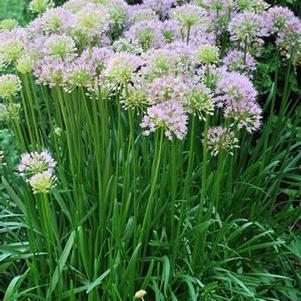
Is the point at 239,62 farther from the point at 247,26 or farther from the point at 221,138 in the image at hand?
the point at 221,138

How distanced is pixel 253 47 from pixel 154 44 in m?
0.71

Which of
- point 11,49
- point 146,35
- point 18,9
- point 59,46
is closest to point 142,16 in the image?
point 146,35

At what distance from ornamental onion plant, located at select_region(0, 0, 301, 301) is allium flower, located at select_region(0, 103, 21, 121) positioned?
1 centimetres

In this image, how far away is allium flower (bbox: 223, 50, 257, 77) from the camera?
3.60 metres

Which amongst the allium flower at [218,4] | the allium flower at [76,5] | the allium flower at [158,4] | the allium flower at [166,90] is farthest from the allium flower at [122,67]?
the allium flower at [158,4]

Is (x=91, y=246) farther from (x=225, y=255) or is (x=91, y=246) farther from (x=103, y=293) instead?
(x=225, y=255)

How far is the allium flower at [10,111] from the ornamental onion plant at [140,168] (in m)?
0.01

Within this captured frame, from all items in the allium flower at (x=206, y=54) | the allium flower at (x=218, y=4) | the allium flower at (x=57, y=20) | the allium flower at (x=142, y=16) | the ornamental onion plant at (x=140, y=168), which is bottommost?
the ornamental onion plant at (x=140, y=168)

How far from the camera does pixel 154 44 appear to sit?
3.52 meters

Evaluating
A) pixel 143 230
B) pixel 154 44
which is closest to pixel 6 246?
pixel 143 230

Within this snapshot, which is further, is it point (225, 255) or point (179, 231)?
point (225, 255)

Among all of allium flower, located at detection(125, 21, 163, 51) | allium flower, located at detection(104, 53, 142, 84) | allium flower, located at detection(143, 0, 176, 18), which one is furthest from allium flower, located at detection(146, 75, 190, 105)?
allium flower, located at detection(143, 0, 176, 18)

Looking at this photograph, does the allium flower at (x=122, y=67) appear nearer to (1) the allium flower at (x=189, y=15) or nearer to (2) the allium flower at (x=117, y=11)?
(1) the allium flower at (x=189, y=15)

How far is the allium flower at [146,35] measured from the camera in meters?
3.49
